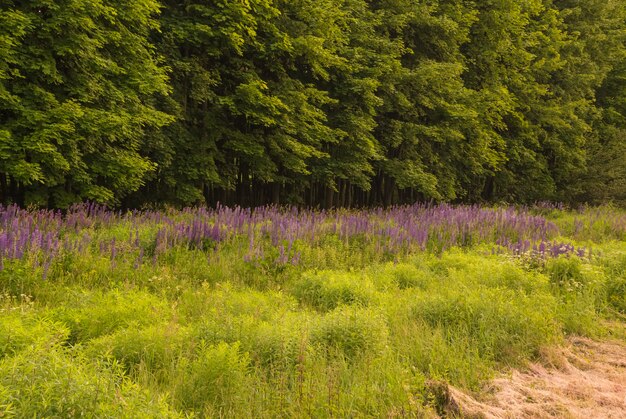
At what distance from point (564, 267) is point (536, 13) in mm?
25005

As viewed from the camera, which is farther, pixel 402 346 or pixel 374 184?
pixel 374 184

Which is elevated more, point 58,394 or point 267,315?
point 58,394

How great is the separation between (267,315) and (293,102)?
1173 cm

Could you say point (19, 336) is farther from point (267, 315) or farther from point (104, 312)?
point (267, 315)

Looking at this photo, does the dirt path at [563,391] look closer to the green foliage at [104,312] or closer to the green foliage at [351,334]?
the green foliage at [351,334]

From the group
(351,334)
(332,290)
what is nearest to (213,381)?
(351,334)

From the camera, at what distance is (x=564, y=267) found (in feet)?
27.7

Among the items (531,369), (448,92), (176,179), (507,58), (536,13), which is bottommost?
(531,369)

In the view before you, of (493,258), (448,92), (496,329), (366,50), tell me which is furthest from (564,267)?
(448,92)

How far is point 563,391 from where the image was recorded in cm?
452

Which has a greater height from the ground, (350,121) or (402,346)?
(350,121)

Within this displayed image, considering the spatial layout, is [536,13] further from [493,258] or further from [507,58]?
[493,258]

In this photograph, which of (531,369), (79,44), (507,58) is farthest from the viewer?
(507,58)

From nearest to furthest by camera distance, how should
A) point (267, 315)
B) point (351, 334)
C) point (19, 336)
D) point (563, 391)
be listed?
1. point (19, 336)
2. point (563, 391)
3. point (351, 334)
4. point (267, 315)
